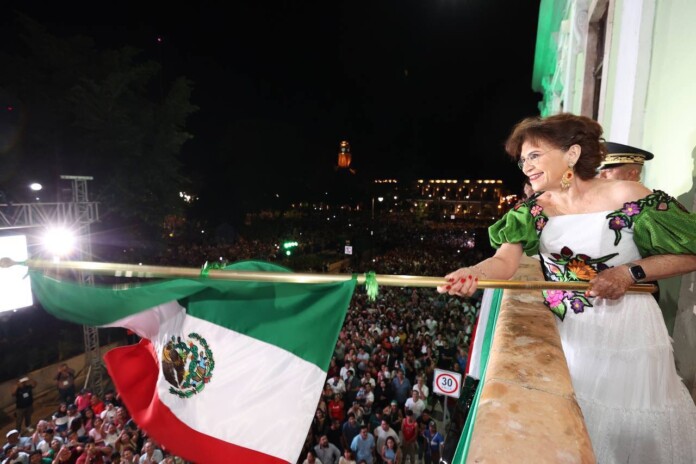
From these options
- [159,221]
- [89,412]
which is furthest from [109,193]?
[89,412]

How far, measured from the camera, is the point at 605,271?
179 cm

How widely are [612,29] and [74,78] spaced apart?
68.3 ft

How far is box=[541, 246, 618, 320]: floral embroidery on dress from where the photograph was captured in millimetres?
1960

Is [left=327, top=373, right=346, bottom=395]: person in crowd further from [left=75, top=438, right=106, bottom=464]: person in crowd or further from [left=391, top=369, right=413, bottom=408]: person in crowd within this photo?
[left=75, top=438, right=106, bottom=464]: person in crowd

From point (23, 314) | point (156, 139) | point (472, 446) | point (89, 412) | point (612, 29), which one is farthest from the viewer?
point (156, 139)

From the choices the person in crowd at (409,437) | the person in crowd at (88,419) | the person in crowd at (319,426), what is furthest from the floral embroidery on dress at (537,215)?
the person in crowd at (88,419)

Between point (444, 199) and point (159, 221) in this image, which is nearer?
point (159, 221)

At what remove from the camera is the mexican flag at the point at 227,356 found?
2.28 metres

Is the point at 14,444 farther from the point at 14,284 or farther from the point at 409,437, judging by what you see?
the point at 409,437

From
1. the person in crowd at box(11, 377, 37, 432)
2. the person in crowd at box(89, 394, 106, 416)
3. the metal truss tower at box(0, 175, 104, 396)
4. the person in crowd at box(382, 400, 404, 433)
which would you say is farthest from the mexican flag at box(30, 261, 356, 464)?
the metal truss tower at box(0, 175, 104, 396)

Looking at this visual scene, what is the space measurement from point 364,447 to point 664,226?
6.32 meters

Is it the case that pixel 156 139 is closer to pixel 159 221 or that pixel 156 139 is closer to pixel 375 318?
pixel 159 221

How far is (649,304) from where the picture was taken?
1.85m

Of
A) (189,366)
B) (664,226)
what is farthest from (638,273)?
(189,366)
